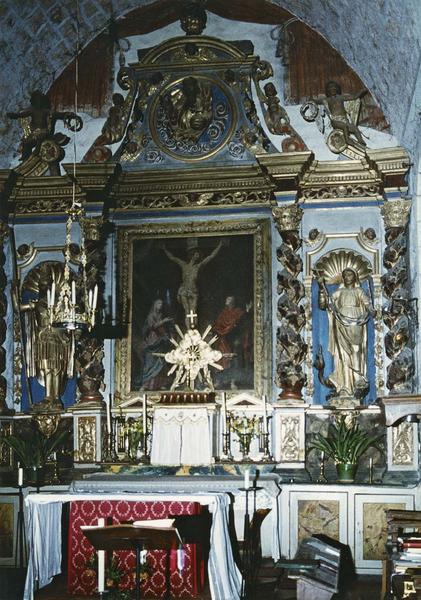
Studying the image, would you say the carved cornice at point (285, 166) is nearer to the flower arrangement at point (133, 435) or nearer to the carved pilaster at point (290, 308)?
the carved pilaster at point (290, 308)

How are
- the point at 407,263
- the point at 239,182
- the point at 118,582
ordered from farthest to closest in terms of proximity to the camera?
the point at 239,182 → the point at 407,263 → the point at 118,582

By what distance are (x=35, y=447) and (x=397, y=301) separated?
543cm

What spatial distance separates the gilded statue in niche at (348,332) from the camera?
14.4 metres

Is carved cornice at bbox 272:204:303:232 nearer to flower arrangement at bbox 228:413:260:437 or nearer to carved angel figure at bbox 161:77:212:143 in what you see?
carved angel figure at bbox 161:77:212:143

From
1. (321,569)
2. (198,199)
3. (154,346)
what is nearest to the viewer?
(321,569)

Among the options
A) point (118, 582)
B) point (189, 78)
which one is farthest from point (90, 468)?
point (189, 78)

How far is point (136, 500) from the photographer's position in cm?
1112

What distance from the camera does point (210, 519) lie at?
438 inches

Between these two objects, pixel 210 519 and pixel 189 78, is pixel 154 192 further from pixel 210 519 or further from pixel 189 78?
pixel 210 519

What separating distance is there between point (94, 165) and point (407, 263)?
4.66 meters

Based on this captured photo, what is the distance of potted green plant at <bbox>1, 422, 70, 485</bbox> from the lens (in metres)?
14.3

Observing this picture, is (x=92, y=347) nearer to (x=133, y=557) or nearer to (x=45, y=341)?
(x=45, y=341)

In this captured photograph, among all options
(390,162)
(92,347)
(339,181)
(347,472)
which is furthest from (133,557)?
(390,162)

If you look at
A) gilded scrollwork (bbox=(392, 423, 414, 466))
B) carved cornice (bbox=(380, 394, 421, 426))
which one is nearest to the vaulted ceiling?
carved cornice (bbox=(380, 394, 421, 426))
